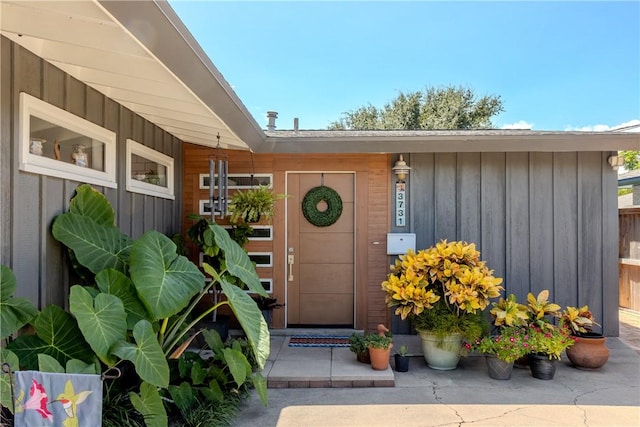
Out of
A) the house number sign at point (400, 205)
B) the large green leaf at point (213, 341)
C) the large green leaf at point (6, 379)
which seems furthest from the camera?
the house number sign at point (400, 205)

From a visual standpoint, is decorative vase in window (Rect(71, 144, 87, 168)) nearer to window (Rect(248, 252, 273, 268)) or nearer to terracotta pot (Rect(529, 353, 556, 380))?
window (Rect(248, 252, 273, 268))

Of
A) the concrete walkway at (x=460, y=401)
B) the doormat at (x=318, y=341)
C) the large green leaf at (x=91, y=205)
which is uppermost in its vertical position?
the large green leaf at (x=91, y=205)

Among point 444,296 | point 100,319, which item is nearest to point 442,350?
point 444,296

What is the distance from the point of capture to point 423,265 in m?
3.54

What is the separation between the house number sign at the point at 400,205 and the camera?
4531mm

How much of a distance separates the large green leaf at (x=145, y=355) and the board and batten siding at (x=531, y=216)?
10.0ft

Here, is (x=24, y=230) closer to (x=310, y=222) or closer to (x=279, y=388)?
(x=279, y=388)

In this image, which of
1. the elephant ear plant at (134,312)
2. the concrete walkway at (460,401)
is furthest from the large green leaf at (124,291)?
the concrete walkway at (460,401)

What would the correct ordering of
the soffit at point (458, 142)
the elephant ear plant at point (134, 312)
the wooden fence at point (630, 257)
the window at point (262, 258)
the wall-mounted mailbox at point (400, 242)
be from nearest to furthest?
the elephant ear plant at point (134, 312)
the soffit at point (458, 142)
the wall-mounted mailbox at point (400, 242)
the window at point (262, 258)
the wooden fence at point (630, 257)

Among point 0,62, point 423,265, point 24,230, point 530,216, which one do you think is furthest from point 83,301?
point 530,216

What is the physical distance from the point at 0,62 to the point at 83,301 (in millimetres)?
1296

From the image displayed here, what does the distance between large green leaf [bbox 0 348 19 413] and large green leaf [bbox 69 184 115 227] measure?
3.24ft

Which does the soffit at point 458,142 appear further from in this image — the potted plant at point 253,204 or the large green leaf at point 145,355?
the large green leaf at point 145,355

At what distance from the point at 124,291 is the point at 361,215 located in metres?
2.78
